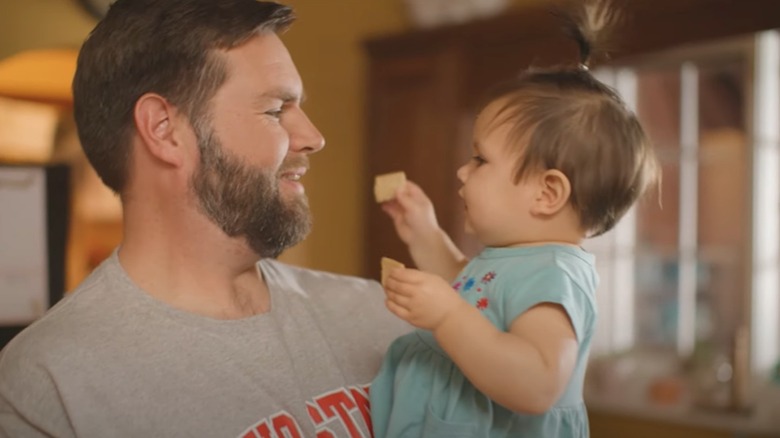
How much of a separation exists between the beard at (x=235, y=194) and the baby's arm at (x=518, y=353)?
39 cm

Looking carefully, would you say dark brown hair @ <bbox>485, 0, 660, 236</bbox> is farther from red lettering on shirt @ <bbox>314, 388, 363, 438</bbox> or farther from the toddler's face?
red lettering on shirt @ <bbox>314, 388, 363, 438</bbox>

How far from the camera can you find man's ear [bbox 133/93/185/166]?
48.2 inches

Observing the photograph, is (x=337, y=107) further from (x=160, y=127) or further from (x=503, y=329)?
(x=503, y=329)

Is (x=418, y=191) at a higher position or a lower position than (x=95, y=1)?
lower

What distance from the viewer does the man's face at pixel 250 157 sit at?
1228mm

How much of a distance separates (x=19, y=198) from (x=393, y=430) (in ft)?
4.83

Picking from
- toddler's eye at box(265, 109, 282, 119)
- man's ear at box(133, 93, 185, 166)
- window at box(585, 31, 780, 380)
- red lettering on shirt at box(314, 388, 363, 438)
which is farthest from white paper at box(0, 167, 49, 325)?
window at box(585, 31, 780, 380)

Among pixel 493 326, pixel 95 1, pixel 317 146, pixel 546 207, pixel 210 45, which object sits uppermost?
pixel 95 1

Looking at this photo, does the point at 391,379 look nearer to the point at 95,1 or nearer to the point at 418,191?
the point at 418,191

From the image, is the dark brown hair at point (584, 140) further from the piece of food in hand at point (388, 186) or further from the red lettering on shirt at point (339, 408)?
the red lettering on shirt at point (339, 408)

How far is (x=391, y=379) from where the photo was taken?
3.90 ft

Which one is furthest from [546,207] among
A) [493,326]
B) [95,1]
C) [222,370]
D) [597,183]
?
[95,1]

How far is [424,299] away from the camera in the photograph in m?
0.97

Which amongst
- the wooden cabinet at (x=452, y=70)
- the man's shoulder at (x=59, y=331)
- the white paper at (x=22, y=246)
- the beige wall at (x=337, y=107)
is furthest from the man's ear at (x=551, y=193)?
the beige wall at (x=337, y=107)
